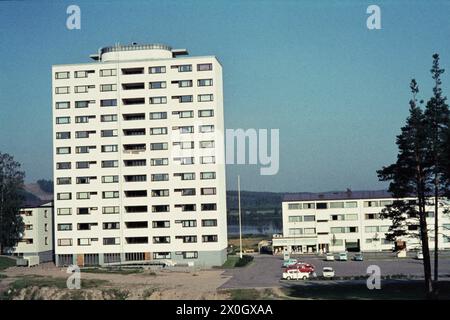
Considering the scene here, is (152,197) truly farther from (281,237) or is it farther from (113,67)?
(281,237)

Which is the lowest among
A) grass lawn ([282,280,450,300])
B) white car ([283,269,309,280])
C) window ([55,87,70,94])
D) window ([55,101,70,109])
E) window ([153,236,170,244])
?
white car ([283,269,309,280])

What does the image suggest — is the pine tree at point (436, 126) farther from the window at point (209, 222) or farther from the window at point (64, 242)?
the window at point (64, 242)

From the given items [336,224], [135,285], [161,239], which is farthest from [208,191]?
[336,224]

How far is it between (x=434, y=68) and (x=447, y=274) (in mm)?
15001

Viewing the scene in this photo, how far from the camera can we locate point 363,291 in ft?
75.7

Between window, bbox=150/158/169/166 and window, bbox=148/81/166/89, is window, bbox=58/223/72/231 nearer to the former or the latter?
window, bbox=150/158/169/166

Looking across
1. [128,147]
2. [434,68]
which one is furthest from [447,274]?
[128,147]

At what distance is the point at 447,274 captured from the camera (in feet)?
102

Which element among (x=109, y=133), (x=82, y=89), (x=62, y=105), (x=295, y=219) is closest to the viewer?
(x=109, y=133)

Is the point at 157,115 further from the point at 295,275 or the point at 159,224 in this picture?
the point at 295,275

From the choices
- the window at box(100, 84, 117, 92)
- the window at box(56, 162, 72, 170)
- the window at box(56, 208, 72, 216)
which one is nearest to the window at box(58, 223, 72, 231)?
the window at box(56, 208, 72, 216)

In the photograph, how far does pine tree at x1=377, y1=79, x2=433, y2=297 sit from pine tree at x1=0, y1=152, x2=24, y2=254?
3120 centimetres

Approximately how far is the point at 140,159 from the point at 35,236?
13634mm

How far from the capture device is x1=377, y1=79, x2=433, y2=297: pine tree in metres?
21.8
